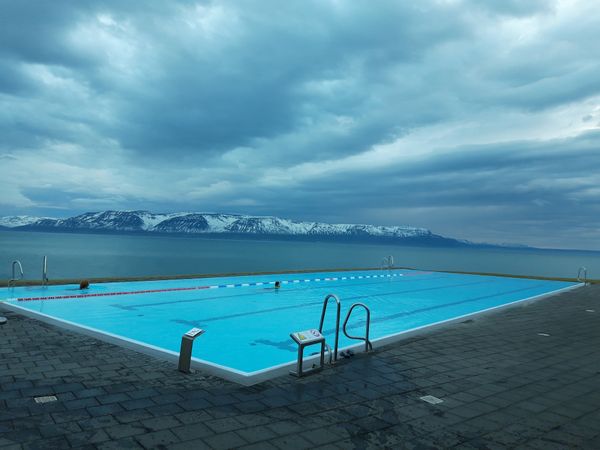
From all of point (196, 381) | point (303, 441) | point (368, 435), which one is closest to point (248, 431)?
point (303, 441)

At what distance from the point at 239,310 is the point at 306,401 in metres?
7.33

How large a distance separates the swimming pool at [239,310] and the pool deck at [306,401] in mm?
597

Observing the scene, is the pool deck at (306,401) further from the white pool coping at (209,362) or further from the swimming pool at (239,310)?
the swimming pool at (239,310)

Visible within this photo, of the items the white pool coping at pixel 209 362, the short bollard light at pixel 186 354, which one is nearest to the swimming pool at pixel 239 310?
the white pool coping at pixel 209 362

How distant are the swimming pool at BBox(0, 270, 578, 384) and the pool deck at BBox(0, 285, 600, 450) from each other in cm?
60

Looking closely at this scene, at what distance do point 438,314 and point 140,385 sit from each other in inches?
405

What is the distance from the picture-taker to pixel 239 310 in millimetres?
11094

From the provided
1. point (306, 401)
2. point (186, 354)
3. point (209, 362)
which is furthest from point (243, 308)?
point (306, 401)

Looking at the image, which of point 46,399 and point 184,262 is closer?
point 46,399

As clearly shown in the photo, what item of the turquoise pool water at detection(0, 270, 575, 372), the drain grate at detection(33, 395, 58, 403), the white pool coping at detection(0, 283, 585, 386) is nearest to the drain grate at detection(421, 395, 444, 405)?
the white pool coping at detection(0, 283, 585, 386)

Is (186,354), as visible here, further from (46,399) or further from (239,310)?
(239,310)

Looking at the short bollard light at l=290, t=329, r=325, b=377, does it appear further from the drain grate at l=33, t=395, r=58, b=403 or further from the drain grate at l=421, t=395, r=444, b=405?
the drain grate at l=33, t=395, r=58, b=403

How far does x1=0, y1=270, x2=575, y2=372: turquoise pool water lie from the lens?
8.09 m

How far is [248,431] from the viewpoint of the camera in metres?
3.29
